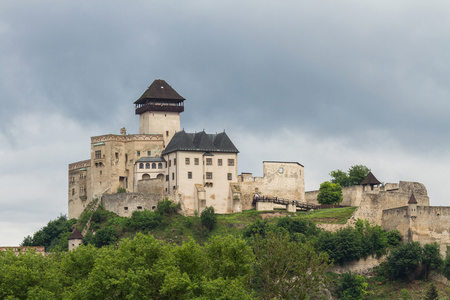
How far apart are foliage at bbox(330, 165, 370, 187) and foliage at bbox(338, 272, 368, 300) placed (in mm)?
27851

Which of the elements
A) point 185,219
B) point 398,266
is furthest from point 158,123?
point 398,266

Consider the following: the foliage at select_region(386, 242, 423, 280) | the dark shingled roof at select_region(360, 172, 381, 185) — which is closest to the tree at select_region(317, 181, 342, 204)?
the dark shingled roof at select_region(360, 172, 381, 185)

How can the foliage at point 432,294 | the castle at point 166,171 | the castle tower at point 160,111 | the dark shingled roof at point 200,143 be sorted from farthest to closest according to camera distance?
the castle tower at point 160,111 < the dark shingled roof at point 200,143 < the castle at point 166,171 < the foliage at point 432,294

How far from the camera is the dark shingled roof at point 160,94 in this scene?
111 metres

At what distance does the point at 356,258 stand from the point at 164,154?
912 inches

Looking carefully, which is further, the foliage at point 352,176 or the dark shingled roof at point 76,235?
the foliage at point 352,176

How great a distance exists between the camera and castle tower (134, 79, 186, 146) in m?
111

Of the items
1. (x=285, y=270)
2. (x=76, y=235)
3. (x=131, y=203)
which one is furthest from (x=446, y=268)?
(x=76, y=235)

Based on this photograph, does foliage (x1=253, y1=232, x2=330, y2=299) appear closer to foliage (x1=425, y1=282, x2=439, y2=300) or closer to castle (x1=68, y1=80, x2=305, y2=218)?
foliage (x1=425, y1=282, x2=439, y2=300)

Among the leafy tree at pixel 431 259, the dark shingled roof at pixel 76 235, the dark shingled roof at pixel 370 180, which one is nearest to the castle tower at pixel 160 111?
the dark shingled roof at pixel 76 235

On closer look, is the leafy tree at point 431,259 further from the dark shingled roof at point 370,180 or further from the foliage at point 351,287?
the dark shingled roof at point 370,180

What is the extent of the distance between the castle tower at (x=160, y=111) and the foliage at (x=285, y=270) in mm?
32971

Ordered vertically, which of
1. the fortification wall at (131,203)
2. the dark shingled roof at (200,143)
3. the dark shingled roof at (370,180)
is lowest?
the fortification wall at (131,203)

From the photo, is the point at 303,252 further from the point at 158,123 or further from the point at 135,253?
the point at 158,123
